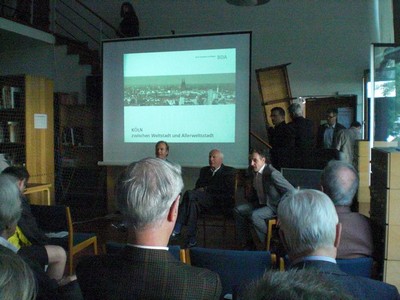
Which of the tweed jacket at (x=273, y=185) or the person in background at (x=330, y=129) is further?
the person in background at (x=330, y=129)

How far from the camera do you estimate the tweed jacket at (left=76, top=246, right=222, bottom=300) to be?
3.79 ft

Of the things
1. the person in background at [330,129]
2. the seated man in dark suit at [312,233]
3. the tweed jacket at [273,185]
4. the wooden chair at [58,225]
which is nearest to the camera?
the seated man in dark suit at [312,233]

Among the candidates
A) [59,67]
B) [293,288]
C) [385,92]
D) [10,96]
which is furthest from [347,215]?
[59,67]

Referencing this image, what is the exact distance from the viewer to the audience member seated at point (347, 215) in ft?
6.92

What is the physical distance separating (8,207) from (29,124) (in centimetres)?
392

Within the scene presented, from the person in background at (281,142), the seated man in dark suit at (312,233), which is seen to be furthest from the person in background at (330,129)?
the seated man in dark suit at (312,233)

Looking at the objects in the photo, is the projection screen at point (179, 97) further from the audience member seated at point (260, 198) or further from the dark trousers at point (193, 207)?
the audience member seated at point (260, 198)

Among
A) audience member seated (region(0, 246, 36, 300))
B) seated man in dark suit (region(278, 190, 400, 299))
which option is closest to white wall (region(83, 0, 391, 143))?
seated man in dark suit (region(278, 190, 400, 299))

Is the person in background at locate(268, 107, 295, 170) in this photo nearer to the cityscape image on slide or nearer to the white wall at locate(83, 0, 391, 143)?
the cityscape image on slide

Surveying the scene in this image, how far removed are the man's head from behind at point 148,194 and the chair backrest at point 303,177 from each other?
3070 millimetres

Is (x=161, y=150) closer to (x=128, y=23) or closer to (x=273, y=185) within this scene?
(x=273, y=185)

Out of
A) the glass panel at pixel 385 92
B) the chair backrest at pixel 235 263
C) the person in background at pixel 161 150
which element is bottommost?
the chair backrest at pixel 235 263

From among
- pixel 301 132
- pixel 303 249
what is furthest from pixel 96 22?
pixel 303 249

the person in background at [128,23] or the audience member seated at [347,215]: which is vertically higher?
the person in background at [128,23]
